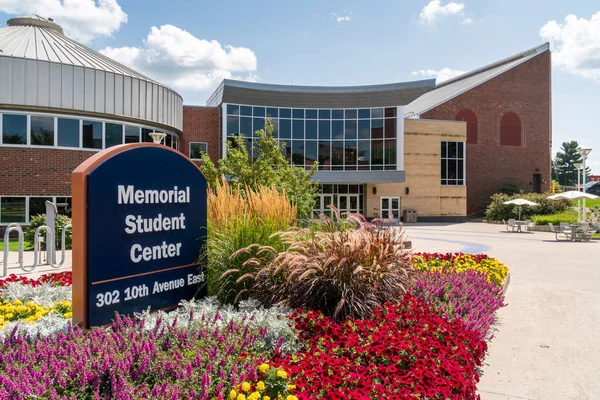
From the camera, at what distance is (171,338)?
145 inches

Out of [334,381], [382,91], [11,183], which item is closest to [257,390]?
[334,381]

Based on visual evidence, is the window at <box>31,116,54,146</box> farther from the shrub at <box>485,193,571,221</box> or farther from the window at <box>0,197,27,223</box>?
the shrub at <box>485,193,571,221</box>

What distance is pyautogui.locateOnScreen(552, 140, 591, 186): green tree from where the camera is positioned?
305 feet

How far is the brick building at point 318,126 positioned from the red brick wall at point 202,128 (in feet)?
A: 0.25

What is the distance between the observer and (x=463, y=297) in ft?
19.8

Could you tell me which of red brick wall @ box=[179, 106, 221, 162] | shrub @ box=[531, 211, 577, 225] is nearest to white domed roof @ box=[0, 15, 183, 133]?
red brick wall @ box=[179, 106, 221, 162]

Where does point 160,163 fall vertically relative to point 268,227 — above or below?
above

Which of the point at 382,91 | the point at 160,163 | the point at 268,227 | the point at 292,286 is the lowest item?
the point at 292,286

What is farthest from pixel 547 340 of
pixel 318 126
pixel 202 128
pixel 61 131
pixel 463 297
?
pixel 318 126

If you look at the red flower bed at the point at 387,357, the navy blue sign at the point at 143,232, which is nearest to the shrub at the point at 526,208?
the red flower bed at the point at 387,357

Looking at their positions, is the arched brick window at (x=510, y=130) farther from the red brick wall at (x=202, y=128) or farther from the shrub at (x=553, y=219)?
the red brick wall at (x=202, y=128)

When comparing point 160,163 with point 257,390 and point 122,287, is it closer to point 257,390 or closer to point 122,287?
point 122,287

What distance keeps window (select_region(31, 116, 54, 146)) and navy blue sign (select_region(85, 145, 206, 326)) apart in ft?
64.3

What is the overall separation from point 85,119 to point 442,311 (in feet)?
71.5
